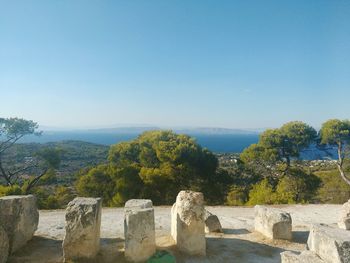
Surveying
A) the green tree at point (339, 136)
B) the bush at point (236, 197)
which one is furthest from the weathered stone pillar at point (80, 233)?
the green tree at point (339, 136)

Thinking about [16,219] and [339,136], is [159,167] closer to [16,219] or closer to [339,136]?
[339,136]

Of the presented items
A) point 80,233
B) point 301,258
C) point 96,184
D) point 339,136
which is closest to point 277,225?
point 301,258

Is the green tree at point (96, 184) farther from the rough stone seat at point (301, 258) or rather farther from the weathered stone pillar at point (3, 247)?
the rough stone seat at point (301, 258)

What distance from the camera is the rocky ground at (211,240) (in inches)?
413

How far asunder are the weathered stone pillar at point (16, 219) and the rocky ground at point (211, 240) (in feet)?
1.16

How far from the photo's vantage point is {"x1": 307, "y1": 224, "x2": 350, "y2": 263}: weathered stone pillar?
23.4 feet

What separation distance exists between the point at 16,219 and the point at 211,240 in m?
6.86

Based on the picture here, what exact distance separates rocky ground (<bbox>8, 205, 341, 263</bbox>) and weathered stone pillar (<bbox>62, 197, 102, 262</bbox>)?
1.44 ft

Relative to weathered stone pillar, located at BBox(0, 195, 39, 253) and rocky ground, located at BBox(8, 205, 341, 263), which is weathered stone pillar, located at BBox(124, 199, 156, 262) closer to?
rocky ground, located at BBox(8, 205, 341, 263)

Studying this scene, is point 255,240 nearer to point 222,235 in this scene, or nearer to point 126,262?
point 222,235

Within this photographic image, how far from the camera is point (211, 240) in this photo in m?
12.3

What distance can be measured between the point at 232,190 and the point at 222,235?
14.2 metres

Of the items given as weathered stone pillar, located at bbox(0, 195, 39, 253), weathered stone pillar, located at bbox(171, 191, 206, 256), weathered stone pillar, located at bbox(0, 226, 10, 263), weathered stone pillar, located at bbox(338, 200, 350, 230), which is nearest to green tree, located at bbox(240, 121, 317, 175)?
weathered stone pillar, located at bbox(338, 200, 350, 230)

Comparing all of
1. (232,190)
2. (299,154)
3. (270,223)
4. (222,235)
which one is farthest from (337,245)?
(299,154)
